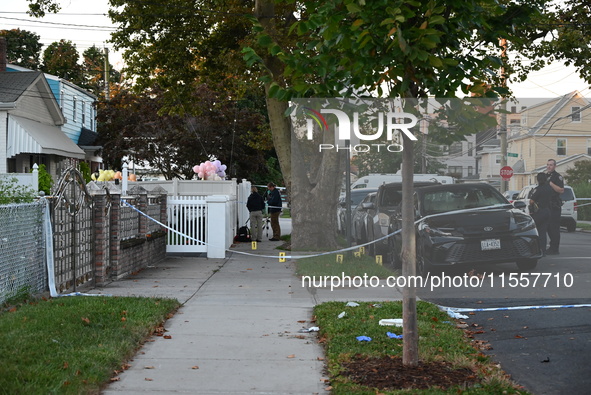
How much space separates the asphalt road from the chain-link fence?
5482 mm

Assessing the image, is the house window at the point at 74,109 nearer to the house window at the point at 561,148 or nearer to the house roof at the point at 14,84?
the house roof at the point at 14,84

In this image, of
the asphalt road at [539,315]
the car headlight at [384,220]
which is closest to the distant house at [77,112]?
the car headlight at [384,220]

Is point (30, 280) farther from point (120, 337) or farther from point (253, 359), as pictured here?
point (253, 359)

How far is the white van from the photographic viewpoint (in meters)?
10.9

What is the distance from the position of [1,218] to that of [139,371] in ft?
11.2

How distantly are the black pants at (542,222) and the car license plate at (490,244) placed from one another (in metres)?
0.61

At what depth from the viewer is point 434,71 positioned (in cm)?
697

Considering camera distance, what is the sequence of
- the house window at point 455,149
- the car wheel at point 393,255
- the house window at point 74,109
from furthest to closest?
the house window at point 74,109, the car wheel at point 393,255, the house window at point 455,149

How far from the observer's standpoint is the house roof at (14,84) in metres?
28.7

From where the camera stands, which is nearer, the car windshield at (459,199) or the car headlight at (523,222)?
the car windshield at (459,199)

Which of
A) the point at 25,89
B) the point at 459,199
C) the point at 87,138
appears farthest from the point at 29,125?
the point at 459,199

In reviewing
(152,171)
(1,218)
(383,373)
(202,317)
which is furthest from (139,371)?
(152,171)

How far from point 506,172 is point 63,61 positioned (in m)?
45.7

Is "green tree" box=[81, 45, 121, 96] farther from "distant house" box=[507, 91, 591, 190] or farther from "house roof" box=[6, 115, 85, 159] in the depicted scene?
"distant house" box=[507, 91, 591, 190]
